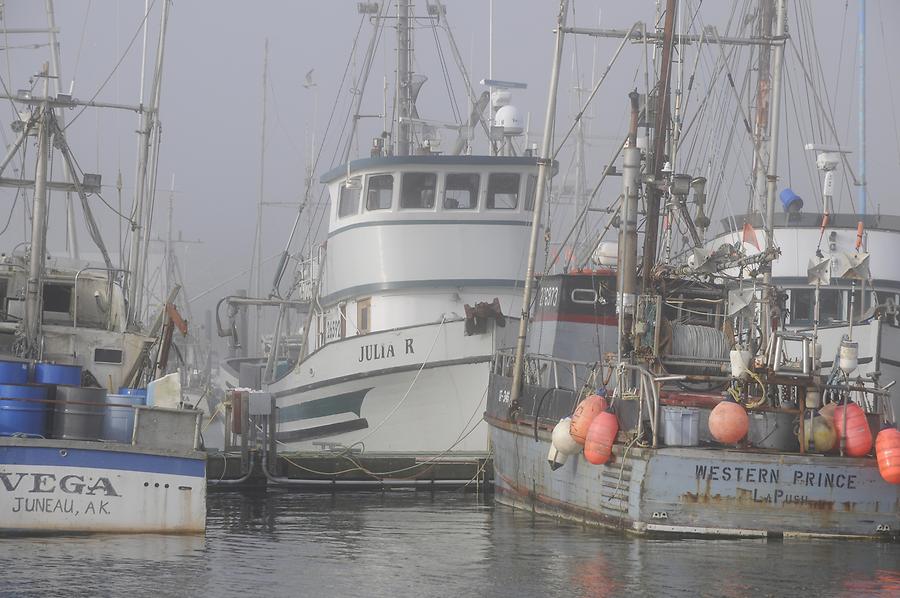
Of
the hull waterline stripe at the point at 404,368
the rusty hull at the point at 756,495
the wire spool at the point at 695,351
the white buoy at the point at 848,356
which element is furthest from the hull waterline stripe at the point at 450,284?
the rusty hull at the point at 756,495

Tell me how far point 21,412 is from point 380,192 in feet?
38.0

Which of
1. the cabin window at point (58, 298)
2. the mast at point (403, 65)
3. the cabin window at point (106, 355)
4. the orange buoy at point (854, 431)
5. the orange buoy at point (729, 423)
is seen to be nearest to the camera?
the orange buoy at point (729, 423)

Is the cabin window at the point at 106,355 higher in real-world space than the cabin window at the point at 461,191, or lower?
lower

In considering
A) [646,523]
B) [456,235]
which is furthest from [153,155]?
[646,523]

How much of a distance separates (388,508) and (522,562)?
5733 mm

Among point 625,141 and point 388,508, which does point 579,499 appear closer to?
point 388,508

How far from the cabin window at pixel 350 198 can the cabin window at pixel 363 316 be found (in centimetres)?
172

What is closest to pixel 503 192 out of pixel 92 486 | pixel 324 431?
pixel 324 431

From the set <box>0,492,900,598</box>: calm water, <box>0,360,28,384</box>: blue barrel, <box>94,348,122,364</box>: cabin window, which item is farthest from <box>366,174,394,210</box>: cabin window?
<box>0,360,28,384</box>: blue barrel

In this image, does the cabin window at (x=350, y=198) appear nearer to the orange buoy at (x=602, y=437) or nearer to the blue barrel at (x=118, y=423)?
the orange buoy at (x=602, y=437)

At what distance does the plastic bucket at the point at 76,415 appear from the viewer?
13.4m

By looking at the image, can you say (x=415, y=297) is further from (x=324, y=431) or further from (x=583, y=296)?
(x=583, y=296)

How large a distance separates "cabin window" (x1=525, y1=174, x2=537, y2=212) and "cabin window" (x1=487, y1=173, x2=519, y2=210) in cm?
21

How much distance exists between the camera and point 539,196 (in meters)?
17.9
